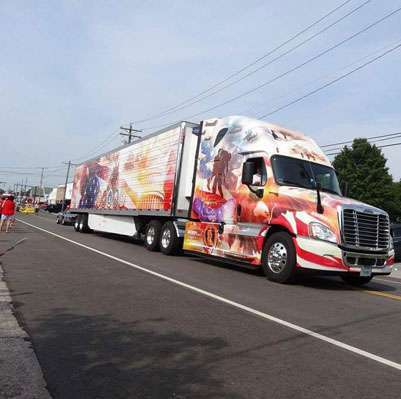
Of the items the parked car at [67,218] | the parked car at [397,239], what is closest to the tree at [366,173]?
the parked car at [67,218]

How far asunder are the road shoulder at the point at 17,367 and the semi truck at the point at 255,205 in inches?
222

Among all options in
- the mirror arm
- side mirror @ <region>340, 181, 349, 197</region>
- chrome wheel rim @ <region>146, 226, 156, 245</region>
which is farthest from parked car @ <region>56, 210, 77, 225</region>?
side mirror @ <region>340, 181, 349, 197</region>

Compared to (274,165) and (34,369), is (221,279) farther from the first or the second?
(34,369)

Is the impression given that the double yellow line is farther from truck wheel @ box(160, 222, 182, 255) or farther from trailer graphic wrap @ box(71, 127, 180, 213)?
trailer graphic wrap @ box(71, 127, 180, 213)

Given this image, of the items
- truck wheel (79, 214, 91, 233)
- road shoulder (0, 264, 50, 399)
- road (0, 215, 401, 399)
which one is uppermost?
truck wheel (79, 214, 91, 233)

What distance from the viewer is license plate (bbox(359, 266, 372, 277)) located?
9.52 meters

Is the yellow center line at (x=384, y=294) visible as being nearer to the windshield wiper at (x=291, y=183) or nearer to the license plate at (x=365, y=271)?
the license plate at (x=365, y=271)

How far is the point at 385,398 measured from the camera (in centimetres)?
381

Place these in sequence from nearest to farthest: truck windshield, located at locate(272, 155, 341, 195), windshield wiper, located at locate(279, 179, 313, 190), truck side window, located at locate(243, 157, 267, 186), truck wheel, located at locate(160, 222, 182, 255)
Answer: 1. windshield wiper, located at locate(279, 179, 313, 190)
2. truck windshield, located at locate(272, 155, 341, 195)
3. truck side window, located at locate(243, 157, 267, 186)
4. truck wheel, located at locate(160, 222, 182, 255)

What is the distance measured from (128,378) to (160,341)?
1.11 metres

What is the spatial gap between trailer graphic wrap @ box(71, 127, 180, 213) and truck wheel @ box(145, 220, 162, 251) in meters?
0.51

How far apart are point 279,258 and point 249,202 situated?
1622 mm

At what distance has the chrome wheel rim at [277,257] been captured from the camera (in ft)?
32.4

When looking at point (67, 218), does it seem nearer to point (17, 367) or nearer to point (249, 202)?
point (249, 202)
